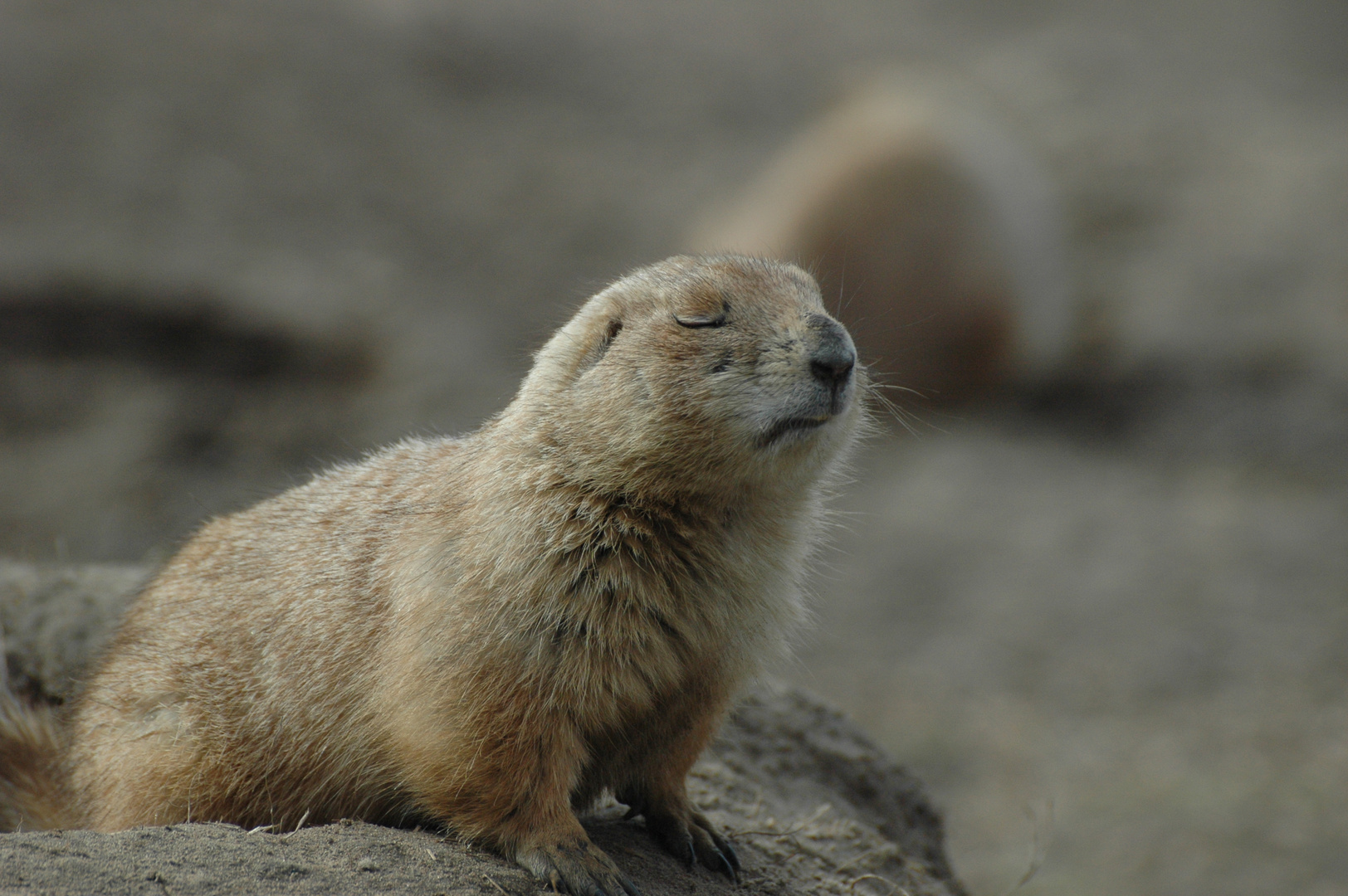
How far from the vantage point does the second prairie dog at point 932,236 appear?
45.3 feet

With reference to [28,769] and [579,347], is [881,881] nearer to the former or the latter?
[579,347]

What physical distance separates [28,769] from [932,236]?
1155 cm

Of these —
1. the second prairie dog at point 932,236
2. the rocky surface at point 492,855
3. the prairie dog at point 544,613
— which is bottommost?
the rocky surface at point 492,855

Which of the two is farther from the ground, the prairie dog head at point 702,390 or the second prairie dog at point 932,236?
the second prairie dog at point 932,236

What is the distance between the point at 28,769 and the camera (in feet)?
14.9

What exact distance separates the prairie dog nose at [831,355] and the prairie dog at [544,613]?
1 centimetres

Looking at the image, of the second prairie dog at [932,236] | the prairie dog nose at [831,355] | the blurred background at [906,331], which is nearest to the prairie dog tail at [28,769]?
the prairie dog nose at [831,355]

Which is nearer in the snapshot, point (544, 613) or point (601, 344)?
point (544, 613)

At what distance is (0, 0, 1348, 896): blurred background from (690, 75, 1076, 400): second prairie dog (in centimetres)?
16

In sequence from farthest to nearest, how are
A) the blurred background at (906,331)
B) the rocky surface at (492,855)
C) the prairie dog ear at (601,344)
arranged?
the blurred background at (906,331) → the prairie dog ear at (601,344) → the rocky surface at (492,855)

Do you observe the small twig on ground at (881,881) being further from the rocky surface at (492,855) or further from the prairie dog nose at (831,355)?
the prairie dog nose at (831,355)

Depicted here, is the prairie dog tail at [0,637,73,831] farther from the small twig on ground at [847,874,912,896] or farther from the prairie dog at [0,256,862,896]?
the small twig on ground at [847,874,912,896]

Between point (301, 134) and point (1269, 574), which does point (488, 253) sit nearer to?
point (301, 134)

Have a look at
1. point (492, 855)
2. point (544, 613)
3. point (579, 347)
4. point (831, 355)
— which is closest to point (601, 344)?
point (579, 347)
